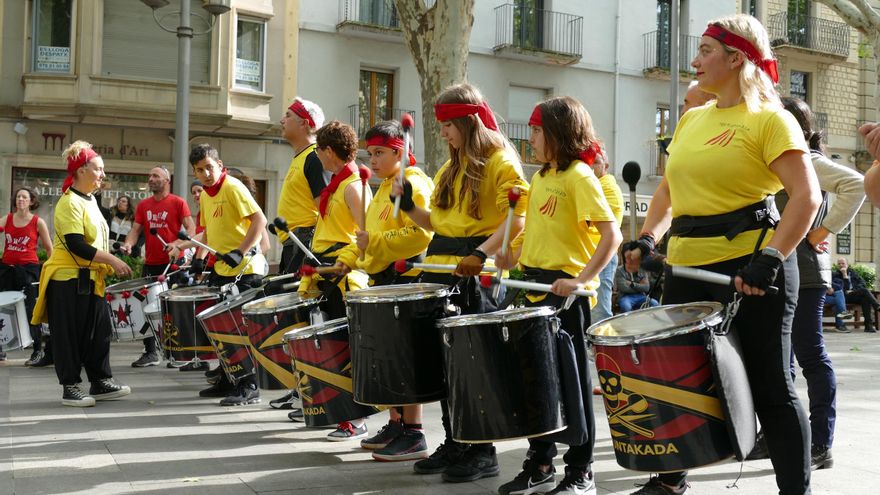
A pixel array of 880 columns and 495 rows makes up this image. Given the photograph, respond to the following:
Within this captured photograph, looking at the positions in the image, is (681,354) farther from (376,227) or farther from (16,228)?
(16,228)

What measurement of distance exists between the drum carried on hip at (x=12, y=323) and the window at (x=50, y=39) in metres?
11.7

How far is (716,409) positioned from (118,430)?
4.18 meters

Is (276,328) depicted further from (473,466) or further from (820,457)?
(820,457)

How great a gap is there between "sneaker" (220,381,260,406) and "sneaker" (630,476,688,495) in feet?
12.7

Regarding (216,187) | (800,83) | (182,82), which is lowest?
(216,187)

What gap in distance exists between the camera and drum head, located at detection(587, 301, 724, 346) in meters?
3.26

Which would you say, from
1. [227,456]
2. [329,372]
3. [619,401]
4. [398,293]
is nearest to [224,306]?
[227,456]

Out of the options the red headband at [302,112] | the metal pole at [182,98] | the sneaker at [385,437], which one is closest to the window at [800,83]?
the metal pole at [182,98]

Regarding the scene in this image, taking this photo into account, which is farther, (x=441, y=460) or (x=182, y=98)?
(x=182, y=98)

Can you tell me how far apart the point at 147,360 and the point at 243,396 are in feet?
10.1

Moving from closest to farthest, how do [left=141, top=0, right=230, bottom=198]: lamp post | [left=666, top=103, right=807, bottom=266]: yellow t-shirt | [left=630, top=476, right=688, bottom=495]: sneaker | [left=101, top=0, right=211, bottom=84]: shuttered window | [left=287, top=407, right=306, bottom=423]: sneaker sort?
[left=666, top=103, right=807, bottom=266]: yellow t-shirt, [left=630, top=476, right=688, bottom=495]: sneaker, [left=287, top=407, right=306, bottom=423]: sneaker, [left=141, top=0, right=230, bottom=198]: lamp post, [left=101, top=0, right=211, bottom=84]: shuttered window

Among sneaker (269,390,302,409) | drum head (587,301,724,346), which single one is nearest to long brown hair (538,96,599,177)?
drum head (587,301,724,346)

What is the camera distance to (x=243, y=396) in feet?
23.5

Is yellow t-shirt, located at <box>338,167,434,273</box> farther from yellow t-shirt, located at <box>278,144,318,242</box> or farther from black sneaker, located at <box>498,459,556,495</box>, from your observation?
black sneaker, located at <box>498,459,556,495</box>
